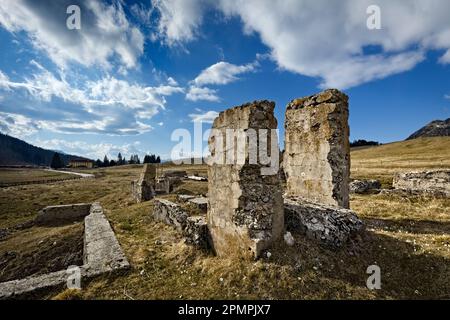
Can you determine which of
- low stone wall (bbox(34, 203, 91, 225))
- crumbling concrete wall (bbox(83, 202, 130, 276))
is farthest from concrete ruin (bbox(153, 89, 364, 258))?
low stone wall (bbox(34, 203, 91, 225))

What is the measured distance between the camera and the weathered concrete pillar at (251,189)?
5738 millimetres

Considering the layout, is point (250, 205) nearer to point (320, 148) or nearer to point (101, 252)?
point (101, 252)

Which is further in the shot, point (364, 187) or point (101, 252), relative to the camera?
point (364, 187)

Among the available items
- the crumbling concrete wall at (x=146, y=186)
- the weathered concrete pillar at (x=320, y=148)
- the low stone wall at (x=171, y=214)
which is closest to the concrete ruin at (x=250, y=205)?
the low stone wall at (x=171, y=214)

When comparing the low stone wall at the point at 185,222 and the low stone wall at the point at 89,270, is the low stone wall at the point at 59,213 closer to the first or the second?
the low stone wall at the point at 185,222

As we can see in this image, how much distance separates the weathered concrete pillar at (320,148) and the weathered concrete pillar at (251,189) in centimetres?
368

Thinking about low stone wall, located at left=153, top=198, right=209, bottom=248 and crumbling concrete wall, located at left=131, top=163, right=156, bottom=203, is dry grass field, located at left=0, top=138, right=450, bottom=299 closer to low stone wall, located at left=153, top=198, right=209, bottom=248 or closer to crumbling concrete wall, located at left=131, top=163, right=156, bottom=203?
low stone wall, located at left=153, top=198, right=209, bottom=248

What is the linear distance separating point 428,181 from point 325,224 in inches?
542

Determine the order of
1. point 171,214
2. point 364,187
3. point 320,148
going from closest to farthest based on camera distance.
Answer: point 320,148 < point 171,214 < point 364,187

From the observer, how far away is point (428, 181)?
50.9 ft

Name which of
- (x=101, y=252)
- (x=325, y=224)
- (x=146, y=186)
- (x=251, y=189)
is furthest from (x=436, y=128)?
(x=101, y=252)

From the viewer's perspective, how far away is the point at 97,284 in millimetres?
5496

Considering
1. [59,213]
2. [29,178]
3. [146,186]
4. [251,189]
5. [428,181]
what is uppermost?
[251,189]
